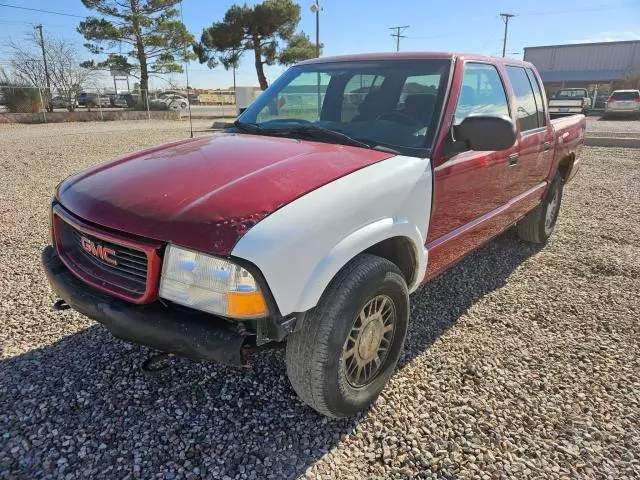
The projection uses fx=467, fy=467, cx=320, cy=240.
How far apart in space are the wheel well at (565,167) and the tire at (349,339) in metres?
3.68

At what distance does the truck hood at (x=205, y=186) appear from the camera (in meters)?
1.83

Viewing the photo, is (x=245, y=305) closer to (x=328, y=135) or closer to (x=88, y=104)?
(x=328, y=135)

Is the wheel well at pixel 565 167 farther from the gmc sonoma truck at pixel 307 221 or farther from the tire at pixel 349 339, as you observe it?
the tire at pixel 349 339

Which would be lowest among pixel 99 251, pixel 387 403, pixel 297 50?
pixel 387 403

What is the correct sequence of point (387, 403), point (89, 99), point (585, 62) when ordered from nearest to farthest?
point (387, 403) < point (89, 99) < point (585, 62)

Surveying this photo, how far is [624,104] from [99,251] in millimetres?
28171

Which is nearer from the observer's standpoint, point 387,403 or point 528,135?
point 387,403

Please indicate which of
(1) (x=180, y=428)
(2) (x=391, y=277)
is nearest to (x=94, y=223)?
(1) (x=180, y=428)

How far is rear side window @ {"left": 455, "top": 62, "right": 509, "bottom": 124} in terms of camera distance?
3.00m

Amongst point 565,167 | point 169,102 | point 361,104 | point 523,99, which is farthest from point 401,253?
point 169,102

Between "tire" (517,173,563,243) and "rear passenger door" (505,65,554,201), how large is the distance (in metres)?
0.46

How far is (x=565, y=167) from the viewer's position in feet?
17.4

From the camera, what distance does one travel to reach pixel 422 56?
308 cm

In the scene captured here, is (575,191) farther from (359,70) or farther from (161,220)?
(161,220)
